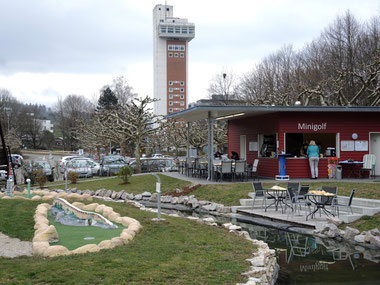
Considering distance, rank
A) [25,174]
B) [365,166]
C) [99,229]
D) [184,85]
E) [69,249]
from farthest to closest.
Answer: [184,85], [25,174], [365,166], [99,229], [69,249]

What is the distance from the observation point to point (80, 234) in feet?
31.0

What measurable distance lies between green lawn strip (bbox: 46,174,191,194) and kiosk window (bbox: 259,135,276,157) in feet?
15.9

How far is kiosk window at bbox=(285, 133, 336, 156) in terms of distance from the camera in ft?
70.7

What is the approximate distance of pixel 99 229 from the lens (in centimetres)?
997

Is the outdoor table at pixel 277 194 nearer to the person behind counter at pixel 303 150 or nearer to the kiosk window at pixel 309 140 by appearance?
the person behind counter at pixel 303 150

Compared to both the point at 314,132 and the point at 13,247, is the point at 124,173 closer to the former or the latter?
the point at 314,132

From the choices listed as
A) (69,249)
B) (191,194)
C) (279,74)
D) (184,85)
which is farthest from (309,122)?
(184,85)

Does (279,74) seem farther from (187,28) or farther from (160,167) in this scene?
(187,28)

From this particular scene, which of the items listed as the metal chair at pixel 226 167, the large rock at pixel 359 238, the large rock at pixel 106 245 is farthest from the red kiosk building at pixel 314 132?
the large rock at pixel 106 245

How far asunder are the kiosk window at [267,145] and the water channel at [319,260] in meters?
10.1

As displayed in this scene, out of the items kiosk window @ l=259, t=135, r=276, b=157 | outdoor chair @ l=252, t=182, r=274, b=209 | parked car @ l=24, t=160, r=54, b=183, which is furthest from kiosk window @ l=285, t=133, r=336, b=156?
parked car @ l=24, t=160, r=54, b=183

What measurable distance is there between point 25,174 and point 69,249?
19492 mm

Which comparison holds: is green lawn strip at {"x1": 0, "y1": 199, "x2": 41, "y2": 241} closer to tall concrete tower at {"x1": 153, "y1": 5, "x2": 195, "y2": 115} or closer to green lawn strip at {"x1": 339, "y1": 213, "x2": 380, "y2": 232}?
green lawn strip at {"x1": 339, "y1": 213, "x2": 380, "y2": 232}

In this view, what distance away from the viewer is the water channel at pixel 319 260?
835 cm
